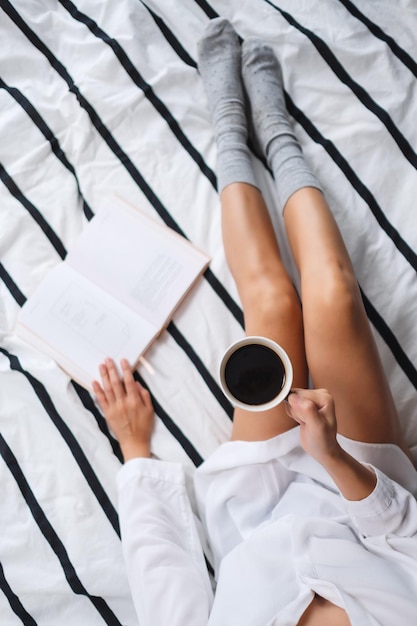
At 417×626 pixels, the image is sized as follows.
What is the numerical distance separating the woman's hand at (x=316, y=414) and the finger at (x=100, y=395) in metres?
0.44

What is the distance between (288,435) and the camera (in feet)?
2.85

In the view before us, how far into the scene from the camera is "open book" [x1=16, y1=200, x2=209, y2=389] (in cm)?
103

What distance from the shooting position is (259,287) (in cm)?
94

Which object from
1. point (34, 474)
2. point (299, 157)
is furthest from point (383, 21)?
point (34, 474)

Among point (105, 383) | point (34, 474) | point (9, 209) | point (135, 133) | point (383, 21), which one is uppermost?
point (383, 21)

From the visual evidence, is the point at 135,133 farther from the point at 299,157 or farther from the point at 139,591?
the point at 139,591

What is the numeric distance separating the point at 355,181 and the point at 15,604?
3.07ft

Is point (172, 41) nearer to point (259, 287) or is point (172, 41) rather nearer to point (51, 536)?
point (259, 287)

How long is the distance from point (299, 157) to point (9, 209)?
56 cm

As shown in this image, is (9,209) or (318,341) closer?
(318,341)

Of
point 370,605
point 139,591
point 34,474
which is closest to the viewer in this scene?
point 370,605

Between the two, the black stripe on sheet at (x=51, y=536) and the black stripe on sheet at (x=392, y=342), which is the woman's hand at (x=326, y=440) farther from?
the black stripe on sheet at (x=51, y=536)

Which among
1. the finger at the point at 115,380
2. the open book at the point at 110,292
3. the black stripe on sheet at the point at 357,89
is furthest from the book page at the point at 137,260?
the black stripe on sheet at the point at 357,89

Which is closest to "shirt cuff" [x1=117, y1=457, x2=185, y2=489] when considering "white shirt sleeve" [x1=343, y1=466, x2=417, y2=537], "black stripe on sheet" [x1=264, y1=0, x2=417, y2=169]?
"white shirt sleeve" [x1=343, y1=466, x2=417, y2=537]
